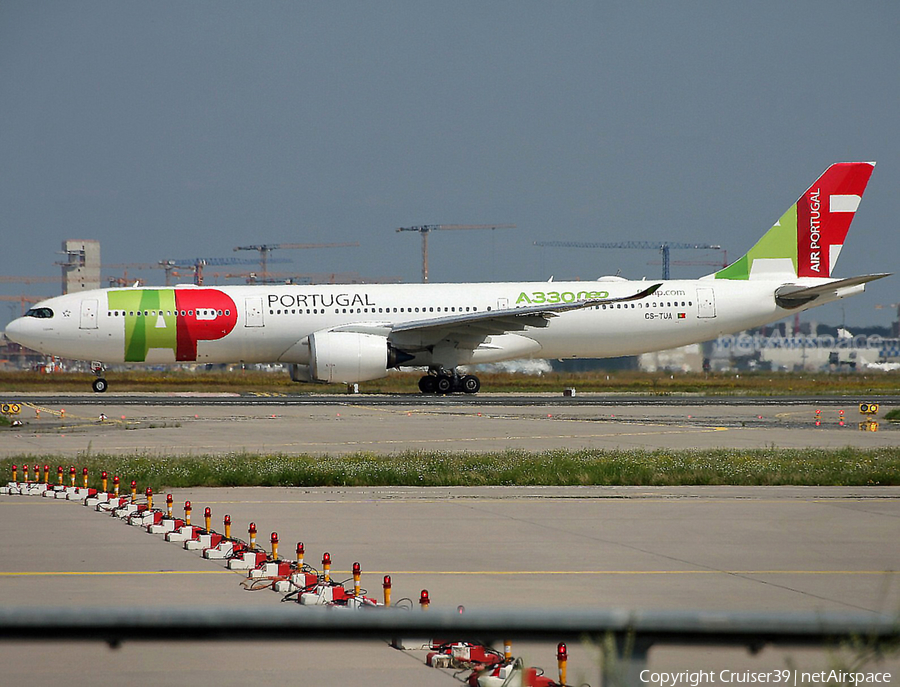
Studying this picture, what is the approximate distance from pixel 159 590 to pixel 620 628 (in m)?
5.90

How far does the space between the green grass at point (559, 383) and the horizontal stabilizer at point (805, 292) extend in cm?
375

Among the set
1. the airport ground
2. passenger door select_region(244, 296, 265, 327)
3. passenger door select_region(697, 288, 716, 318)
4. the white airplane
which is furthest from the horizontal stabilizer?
the airport ground

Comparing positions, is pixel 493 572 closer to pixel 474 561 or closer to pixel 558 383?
pixel 474 561

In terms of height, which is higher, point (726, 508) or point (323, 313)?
point (323, 313)

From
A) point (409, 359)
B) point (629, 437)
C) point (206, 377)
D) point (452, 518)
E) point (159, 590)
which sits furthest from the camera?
point (206, 377)

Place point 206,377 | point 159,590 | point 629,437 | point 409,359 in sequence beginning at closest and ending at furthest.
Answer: point 159,590 → point 629,437 → point 409,359 → point 206,377

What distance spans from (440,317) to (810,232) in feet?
48.3

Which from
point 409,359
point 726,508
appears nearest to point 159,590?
point 726,508

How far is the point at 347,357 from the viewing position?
33.8 m

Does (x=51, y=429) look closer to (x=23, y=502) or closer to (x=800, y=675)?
(x=23, y=502)

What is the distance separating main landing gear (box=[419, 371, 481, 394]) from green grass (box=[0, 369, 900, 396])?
2.05m

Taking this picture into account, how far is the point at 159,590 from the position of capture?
313 inches

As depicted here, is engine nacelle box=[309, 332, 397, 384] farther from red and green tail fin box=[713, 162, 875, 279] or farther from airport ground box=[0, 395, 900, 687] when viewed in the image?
airport ground box=[0, 395, 900, 687]

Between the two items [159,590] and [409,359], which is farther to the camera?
[409,359]
